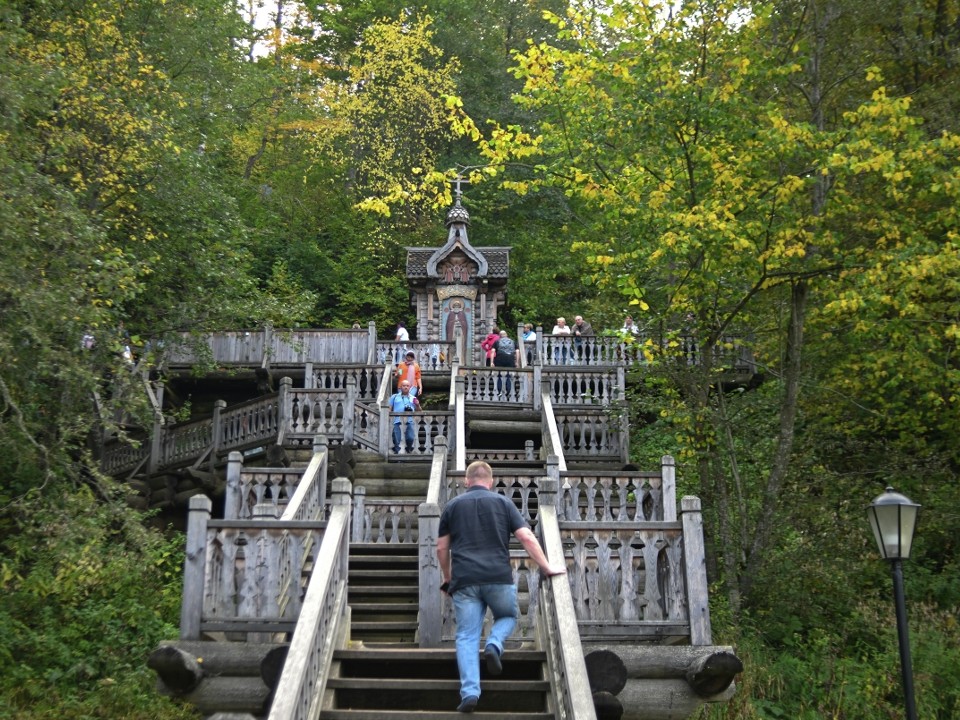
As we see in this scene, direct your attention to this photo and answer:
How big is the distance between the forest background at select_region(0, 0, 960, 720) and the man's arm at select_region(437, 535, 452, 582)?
6.89 meters

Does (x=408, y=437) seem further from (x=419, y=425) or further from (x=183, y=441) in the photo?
(x=183, y=441)

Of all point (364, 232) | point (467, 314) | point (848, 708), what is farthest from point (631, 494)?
point (364, 232)

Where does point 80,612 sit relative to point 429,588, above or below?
below

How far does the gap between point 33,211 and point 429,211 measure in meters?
28.1

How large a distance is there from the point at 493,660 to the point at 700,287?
902 centimetres

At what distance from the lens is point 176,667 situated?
892cm

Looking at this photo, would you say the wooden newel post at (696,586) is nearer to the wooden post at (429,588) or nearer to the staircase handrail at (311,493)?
the wooden post at (429,588)

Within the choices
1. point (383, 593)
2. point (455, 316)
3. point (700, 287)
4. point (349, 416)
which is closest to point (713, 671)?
point (383, 593)

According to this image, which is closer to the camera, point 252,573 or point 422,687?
point 422,687

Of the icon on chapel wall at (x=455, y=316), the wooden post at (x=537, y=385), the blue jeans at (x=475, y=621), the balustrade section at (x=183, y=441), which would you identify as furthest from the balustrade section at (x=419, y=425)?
the icon on chapel wall at (x=455, y=316)

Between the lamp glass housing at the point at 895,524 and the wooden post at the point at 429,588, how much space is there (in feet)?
13.5

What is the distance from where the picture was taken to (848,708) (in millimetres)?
14219

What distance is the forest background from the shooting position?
14.7 meters

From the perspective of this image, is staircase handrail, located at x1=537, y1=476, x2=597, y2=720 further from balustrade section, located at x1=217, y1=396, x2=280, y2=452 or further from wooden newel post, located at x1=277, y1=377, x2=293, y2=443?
balustrade section, located at x1=217, y1=396, x2=280, y2=452
